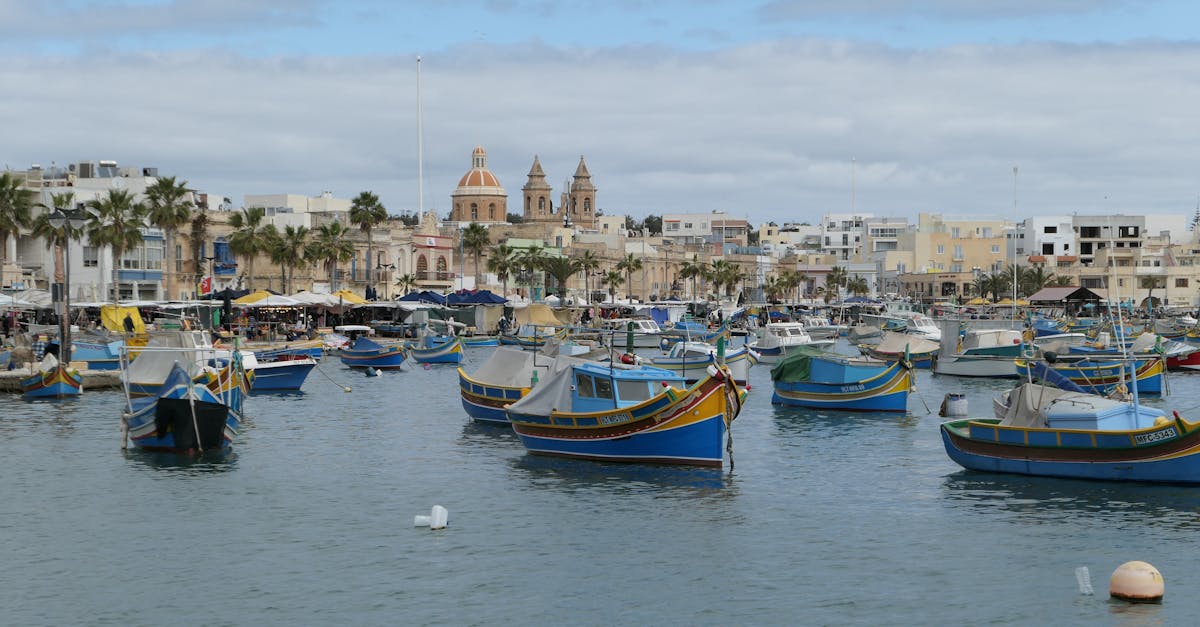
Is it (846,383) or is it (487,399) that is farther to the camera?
(846,383)

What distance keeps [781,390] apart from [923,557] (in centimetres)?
2944

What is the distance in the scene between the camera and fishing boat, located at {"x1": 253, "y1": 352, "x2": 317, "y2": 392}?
66250mm

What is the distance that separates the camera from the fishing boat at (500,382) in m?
50.8

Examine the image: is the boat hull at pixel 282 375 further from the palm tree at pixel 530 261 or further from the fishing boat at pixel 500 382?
the palm tree at pixel 530 261

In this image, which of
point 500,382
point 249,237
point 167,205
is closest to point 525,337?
point 249,237

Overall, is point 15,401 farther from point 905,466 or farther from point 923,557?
point 923,557

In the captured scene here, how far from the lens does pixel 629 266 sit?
550 feet

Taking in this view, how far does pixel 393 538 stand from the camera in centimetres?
3197

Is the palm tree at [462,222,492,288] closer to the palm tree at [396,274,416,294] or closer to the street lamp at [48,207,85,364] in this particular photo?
the palm tree at [396,274,416,294]

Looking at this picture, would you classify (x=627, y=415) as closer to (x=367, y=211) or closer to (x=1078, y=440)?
(x=1078, y=440)

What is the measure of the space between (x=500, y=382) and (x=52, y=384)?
72.2ft

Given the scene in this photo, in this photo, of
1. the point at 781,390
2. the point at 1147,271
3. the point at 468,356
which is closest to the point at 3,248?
the point at 468,356

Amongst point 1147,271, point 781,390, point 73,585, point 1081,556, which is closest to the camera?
point 73,585

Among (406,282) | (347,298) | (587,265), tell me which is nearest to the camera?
(347,298)
